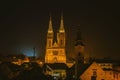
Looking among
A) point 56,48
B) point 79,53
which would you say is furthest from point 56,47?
point 79,53

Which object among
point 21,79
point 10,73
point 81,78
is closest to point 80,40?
point 81,78

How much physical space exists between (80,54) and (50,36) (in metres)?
53.6

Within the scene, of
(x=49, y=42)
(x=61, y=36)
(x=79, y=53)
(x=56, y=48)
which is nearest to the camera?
(x=79, y=53)

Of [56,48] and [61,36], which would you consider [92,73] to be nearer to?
[56,48]

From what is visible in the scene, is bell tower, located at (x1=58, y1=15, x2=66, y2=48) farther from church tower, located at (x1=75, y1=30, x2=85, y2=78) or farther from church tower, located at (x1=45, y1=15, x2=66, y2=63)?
church tower, located at (x1=75, y1=30, x2=85, y2=78)

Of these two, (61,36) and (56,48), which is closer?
(56,48)

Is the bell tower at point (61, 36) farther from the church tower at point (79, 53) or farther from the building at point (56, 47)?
the church tower at point (79, 53)

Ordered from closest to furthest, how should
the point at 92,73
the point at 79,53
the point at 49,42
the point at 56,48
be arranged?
the point at 92,73, the point at 79,53, the point at 56,48, the point at 49,42

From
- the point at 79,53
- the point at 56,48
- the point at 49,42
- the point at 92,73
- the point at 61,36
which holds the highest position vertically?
the point at 61,36

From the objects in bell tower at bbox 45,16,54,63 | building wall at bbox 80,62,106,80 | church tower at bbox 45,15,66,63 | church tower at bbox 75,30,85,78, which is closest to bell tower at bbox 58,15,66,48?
church tower at bbox 45,15,66,63

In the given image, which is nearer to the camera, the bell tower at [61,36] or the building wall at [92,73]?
the building wall at [92,73]

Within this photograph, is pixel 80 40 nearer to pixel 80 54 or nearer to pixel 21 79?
pixel 80 54

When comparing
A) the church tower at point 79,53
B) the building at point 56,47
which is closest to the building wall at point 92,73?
the church tower at point 79,53

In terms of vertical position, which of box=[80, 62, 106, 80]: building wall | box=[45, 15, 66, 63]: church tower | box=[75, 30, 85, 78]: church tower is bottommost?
box=[80, 62, 106, 80]: building wall
